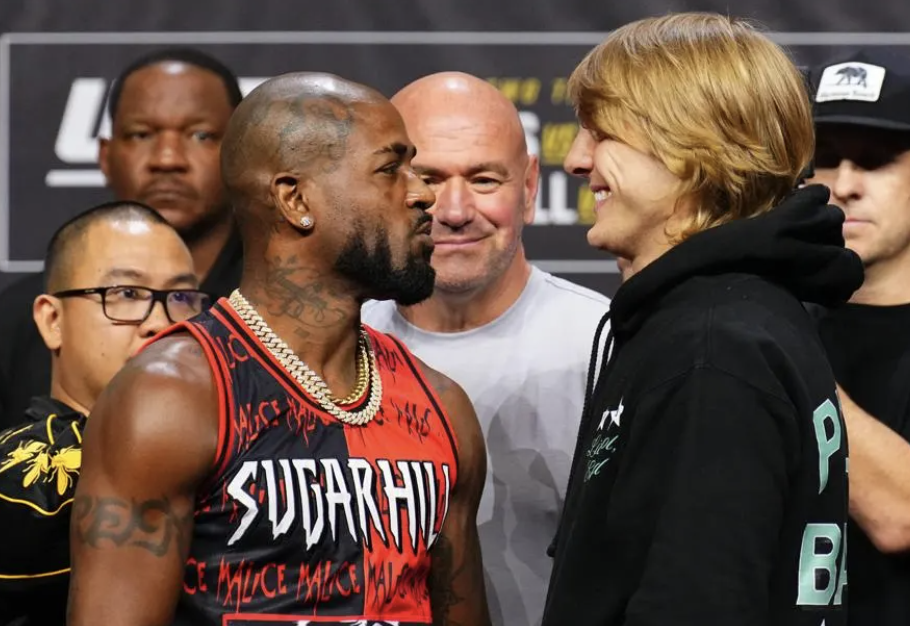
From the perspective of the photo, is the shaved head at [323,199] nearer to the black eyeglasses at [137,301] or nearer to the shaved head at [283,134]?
the shaved head at [283,134]

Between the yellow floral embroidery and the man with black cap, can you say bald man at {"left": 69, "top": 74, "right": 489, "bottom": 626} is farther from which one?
the man with black cap

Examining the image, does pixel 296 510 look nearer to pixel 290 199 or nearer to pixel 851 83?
pixel 290 199

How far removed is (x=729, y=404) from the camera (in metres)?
1.58

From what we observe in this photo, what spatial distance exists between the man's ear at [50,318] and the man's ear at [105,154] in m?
0.72

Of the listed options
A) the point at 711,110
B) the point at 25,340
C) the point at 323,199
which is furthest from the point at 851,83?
the point at 25,340

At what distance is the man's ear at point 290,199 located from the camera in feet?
6.78

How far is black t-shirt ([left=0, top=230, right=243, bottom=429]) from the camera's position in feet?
10.0

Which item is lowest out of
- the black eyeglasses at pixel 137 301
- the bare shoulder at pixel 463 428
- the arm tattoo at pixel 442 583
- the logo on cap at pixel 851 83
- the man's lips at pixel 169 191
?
the arm tattoo at pixel 442 583

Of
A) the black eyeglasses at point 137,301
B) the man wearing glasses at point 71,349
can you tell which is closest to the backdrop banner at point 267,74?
the man wearing glasses at point 71,349

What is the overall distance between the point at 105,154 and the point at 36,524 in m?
1.34

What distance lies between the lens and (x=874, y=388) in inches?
93.1

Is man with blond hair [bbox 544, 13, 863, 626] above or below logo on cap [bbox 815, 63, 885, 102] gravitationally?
below

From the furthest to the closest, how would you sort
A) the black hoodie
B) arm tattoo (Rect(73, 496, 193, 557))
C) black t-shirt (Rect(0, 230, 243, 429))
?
black t-shirt (Rect(0, 230, 243, 429)) < arm tattoo (Rect(73, 496, 193, 557)) < the black hoodie

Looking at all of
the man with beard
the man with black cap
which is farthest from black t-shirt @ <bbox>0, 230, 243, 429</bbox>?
the man with black cap
